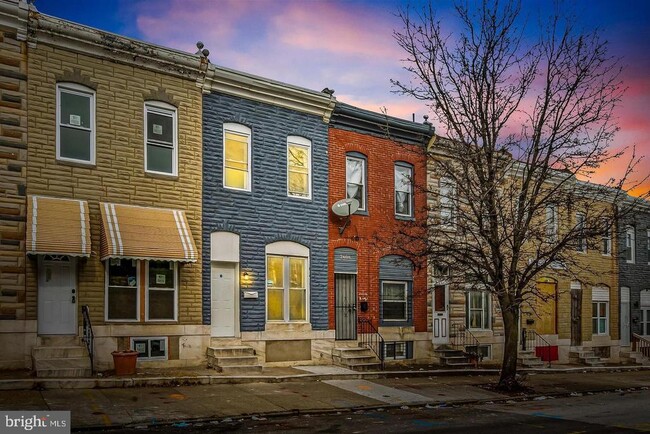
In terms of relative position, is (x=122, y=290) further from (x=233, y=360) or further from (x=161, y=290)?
(x=233, y=360)

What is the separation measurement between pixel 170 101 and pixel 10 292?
647 centimetres

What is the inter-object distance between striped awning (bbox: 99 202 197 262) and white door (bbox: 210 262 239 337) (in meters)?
1.89

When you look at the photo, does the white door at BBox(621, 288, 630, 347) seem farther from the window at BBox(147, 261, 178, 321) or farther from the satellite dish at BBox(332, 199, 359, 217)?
the window at BBox(147, 261, 178, 321)

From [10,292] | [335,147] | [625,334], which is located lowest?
[625,334]

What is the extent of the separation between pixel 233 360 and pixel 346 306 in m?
5.35

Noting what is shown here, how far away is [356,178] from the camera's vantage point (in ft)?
74.1

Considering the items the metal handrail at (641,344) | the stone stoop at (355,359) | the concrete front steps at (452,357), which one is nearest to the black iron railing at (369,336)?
the stone stoop at (355,359)

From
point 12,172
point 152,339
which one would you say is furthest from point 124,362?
point 12,172

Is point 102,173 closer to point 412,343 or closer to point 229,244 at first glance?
point 229,244

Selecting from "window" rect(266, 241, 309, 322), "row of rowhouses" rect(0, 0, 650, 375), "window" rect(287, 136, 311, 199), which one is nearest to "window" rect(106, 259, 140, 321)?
"row of rowhouses" rect(0, 0, 650, 375)

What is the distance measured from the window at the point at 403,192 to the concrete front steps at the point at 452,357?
5063 millimetres

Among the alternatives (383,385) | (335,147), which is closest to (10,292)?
(383,385)

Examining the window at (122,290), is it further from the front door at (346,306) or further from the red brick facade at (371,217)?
the front door at (346,306)

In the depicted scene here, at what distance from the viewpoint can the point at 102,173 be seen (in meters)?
16.7
